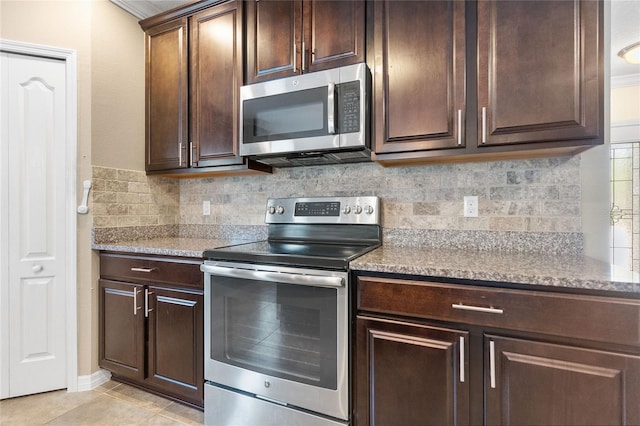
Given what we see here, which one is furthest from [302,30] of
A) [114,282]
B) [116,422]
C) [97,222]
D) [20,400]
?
[20,400]

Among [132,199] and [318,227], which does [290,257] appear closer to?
[318,227]

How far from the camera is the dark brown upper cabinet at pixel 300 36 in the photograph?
1674mm

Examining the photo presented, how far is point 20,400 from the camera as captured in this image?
75.2 inches

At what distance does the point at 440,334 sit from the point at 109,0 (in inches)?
115

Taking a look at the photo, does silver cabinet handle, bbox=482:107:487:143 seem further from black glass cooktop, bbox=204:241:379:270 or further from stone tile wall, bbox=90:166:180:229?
stone tile wall, bbox=90:166:180:229

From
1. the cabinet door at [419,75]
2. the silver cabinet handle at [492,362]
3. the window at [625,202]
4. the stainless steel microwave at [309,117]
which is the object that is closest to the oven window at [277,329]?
the silver cabinet handle at [492,362]

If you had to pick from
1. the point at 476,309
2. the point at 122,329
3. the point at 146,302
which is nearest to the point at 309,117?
the point at 476,309

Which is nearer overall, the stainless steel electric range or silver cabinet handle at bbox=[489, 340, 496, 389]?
silver cabinet handle at bbox=[489, 340, 496, 389]

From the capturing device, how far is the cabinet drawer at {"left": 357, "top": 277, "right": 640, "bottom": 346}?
0.99 meters

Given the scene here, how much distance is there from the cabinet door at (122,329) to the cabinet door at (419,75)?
1739 mm

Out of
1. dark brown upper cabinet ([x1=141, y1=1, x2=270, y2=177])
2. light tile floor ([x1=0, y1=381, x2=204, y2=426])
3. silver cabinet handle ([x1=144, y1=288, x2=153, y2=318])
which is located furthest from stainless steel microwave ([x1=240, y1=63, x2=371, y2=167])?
→ light tile floor ([x1=0, y1=381, x2=204, y2=426])

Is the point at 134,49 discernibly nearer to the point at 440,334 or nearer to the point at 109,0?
the point at 109,0

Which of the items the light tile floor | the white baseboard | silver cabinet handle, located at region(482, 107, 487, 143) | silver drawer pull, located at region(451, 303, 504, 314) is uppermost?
silver cabinet handle, located at region(482, 107, 487, 143)

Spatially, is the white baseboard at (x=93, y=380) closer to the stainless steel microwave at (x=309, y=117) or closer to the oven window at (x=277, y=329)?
the oven window at (x=277, y=329)
